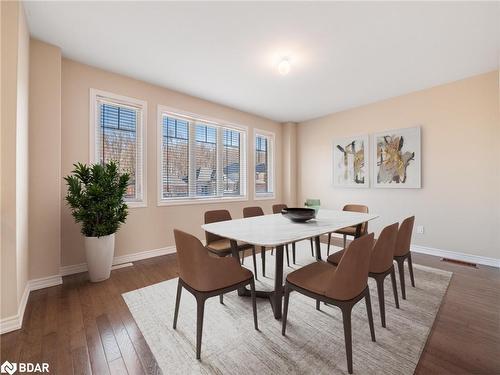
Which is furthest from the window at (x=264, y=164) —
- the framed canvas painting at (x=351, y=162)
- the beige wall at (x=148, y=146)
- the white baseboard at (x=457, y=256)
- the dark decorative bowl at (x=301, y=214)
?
the white baseboard at (x=457, y=256)

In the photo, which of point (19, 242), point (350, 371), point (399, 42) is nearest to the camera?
point (350, 371)

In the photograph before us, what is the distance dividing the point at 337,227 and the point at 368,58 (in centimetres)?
222

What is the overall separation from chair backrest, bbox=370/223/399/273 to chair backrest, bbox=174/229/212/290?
132cm

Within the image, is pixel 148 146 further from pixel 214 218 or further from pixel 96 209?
pixel 214 218

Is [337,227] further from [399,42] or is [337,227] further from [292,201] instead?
[292,201]

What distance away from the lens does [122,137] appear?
329 centimetres

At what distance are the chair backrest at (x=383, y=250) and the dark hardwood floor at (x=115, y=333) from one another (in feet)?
1.91

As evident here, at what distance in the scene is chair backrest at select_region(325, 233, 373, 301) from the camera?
4.44 feet

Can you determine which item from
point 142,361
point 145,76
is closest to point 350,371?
point 142,361

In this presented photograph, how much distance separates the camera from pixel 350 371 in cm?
135

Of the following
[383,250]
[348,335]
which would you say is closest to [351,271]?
[348,335]

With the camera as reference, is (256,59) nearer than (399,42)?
No

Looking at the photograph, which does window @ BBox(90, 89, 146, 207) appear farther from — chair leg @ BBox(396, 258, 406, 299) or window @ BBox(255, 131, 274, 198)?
chair leg @ BBox(396, 258, 406, 299)

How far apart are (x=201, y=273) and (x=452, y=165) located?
4093mm
